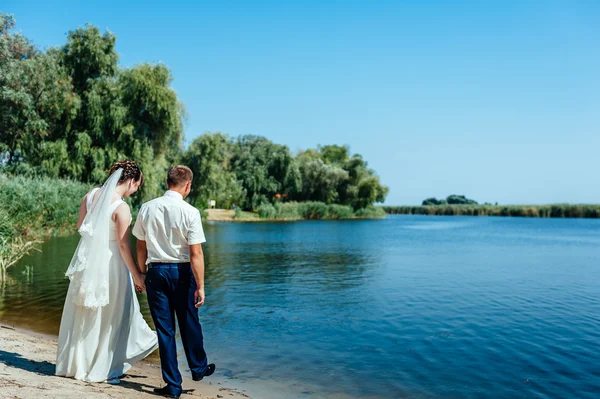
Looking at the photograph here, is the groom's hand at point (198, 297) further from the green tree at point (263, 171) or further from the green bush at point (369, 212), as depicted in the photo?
the green bush at point (369, 212)

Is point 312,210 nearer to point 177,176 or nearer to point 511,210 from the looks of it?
point 511,210

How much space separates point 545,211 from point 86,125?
71.3 meters

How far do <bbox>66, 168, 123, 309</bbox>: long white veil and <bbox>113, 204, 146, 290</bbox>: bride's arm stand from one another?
108mm

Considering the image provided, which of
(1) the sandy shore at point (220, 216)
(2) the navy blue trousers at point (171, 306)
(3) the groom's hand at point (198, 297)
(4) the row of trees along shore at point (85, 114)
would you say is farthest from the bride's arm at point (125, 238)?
(1) the sandy shore at point (220, 216)

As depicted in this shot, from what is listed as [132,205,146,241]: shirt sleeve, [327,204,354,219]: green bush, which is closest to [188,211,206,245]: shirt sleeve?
[132,205,146,241]: shirt sleeve

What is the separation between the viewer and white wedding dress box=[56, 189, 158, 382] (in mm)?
4930

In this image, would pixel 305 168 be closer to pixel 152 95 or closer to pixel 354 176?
pixel 354 176

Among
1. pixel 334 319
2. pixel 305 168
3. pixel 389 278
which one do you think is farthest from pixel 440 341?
pixel 305 168

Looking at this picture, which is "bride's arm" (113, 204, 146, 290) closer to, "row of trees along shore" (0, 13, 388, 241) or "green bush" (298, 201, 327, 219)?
"row of trees along shore" (0, 13, 388, 241)

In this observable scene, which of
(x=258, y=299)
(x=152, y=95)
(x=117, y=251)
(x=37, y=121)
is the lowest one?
(x=258, y=299)

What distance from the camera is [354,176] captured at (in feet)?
257

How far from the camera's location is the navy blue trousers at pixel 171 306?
4746 mm

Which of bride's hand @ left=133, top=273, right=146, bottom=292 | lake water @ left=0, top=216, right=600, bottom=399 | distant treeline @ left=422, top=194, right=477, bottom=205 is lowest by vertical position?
lake water @ left=0, top=216, right=600, bottom=399

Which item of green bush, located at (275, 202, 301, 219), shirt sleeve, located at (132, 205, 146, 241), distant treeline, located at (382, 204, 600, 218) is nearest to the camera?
shirt sleeve, located at (132, 205, 146, 241)
